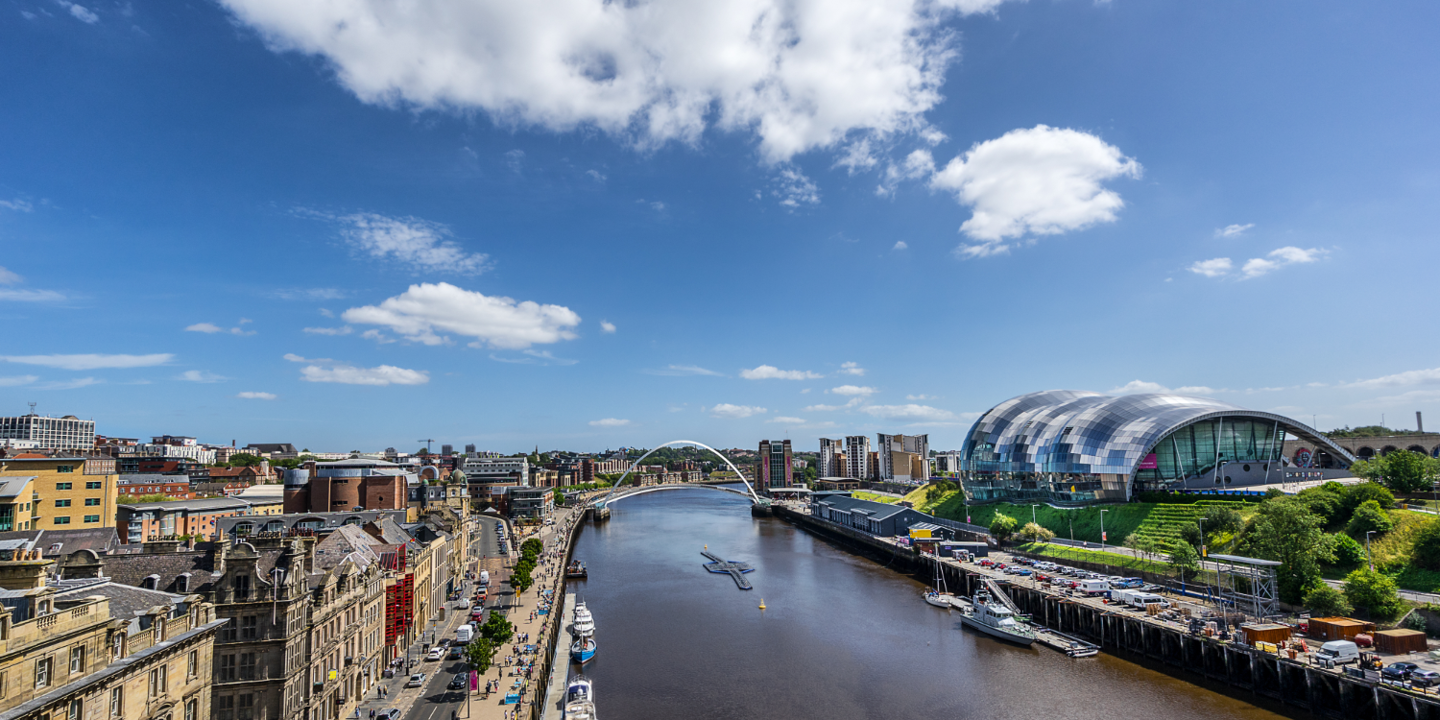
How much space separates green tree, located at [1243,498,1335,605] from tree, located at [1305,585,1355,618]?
137 cm

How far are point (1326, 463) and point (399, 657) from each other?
4685 inches

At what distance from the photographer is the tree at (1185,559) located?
5988 cm

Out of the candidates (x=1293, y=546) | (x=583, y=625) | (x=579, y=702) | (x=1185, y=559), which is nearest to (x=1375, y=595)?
(x=1293, y=546)

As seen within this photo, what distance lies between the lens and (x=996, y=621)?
57.8 m

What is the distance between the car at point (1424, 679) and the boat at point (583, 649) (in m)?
48.8

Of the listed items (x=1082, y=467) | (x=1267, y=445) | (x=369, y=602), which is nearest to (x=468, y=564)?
(x=369, y=602)

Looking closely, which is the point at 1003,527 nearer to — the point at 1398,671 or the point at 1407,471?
the point at 1407,471

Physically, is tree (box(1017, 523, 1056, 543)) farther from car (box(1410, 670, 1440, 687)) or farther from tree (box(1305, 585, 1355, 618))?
car (box(1410, 670, 1440, 687))

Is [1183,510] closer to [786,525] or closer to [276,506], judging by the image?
[786,525]

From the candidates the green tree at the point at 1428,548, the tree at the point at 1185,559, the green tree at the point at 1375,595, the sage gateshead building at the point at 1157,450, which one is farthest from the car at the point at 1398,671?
the sage gateshead building at the point at 1157,450

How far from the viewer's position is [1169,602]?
5531cm

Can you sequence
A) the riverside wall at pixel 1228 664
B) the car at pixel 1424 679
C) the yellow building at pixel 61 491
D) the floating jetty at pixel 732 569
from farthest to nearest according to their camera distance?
1. the floating jetty at pixel 732 569
2. the yellow building at pixel 61 491
3. the riverside wall at pixel 1228 664
4. the car at pixel 1424 679

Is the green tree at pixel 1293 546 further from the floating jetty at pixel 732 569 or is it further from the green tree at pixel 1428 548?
the floating jetty at pixel 732 569

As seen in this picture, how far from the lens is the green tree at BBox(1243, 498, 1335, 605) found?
5072 cm
